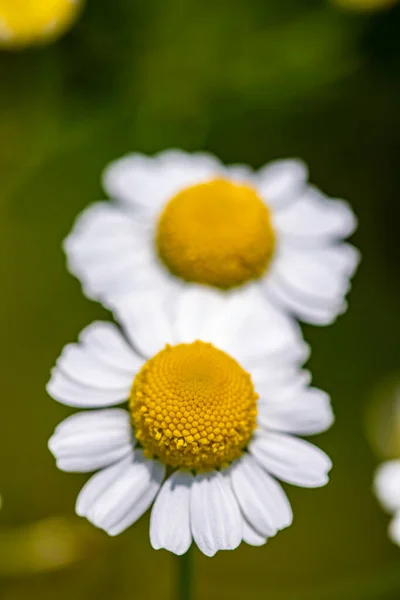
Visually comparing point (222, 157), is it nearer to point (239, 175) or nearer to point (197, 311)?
point (239, 175)

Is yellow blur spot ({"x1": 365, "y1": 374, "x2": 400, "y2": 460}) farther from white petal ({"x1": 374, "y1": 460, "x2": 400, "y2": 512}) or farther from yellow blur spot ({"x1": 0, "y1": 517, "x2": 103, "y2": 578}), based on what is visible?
yellow blur spot ({"x1": 0, "y1": 517, "x2": 103, "y2": 578})

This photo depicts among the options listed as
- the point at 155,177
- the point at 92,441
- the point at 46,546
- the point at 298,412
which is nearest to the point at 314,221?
the point at 155,177

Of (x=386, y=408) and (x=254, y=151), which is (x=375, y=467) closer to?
(x=386, y=408)

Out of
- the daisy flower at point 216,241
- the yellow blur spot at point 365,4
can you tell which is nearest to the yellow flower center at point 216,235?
the daisy flower at point 216,241

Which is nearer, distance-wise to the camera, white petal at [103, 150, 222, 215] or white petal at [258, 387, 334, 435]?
white petal at [258, 387, 334, 435]

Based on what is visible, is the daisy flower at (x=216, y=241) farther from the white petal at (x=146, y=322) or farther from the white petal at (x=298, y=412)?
the white petal at (x=298, y=412)

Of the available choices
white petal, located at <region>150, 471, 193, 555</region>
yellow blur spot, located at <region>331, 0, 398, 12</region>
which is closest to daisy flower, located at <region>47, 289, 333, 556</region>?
white petal, located at <region>150, 471, 193, 555</region>
